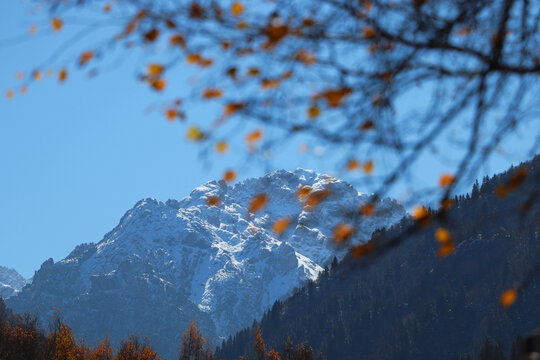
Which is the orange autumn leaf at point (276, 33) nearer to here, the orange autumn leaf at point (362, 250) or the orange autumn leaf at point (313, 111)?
the orange autumn leaf at point (313, 111)

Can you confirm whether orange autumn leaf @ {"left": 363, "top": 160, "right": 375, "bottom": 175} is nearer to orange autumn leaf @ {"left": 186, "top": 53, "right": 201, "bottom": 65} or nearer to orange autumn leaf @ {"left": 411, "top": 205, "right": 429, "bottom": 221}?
orange autumn leaf @ {"left": 411, "top": 205, "right": 429, "bottom": 221}

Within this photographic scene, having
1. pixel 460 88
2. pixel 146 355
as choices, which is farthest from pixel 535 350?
pixel 146 355

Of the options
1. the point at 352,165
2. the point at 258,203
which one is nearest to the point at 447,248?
the point at 352,165

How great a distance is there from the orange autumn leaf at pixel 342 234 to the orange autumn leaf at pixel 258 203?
58 cm

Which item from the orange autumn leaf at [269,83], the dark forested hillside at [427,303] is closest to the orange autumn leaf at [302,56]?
the orange autumn leaf at [269,83]

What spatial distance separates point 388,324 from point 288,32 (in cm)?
14250

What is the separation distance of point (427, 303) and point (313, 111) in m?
137

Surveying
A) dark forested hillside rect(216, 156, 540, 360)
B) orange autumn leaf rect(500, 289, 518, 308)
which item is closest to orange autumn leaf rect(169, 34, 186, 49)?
orange autumn leaf rect(500, 289, 518, 308)

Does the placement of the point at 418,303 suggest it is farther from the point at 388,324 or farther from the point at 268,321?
the point at 268,321

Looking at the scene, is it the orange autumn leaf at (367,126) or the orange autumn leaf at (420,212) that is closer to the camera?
the orange autumn leaf at (420,212)

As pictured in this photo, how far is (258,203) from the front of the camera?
165 inches

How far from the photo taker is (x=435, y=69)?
4.18m

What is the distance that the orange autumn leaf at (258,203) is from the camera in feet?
13.8

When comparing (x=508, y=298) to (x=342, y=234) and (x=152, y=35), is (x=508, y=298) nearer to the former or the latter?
(x=342, y=234)
